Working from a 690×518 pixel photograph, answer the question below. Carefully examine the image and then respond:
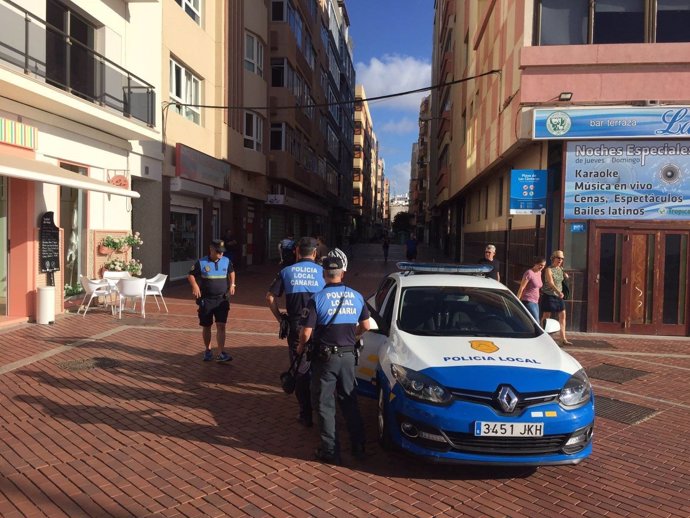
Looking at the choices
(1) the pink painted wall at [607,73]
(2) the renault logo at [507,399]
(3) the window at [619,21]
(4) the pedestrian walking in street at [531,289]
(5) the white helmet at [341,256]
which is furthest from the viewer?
(3) the window at [619,21]

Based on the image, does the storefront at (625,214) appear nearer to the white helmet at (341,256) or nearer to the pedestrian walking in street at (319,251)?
the pedestrian walking in street at (319,251)

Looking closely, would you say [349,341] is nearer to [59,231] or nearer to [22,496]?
[22,496]

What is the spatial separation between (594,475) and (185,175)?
1523cm

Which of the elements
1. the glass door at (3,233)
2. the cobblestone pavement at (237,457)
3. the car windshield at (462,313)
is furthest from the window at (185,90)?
the car windshield at (462,313)

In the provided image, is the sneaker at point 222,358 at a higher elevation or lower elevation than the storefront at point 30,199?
lower

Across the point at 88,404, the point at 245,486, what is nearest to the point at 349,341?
the point at 245,486

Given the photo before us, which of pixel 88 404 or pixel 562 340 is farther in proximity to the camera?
pixel 562 340

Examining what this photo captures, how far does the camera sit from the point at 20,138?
31.9 ft

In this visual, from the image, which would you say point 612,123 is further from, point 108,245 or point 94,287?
point 108,245

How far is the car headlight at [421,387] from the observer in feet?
13.3

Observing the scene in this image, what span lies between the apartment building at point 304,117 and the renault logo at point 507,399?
513 inches

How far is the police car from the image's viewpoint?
3.95 metres

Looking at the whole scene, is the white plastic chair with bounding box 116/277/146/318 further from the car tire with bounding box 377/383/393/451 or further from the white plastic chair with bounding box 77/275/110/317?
the car tire with bounding box 377/383/393/451

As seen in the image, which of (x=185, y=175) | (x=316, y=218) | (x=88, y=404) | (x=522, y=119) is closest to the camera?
(x=88, y=404)
